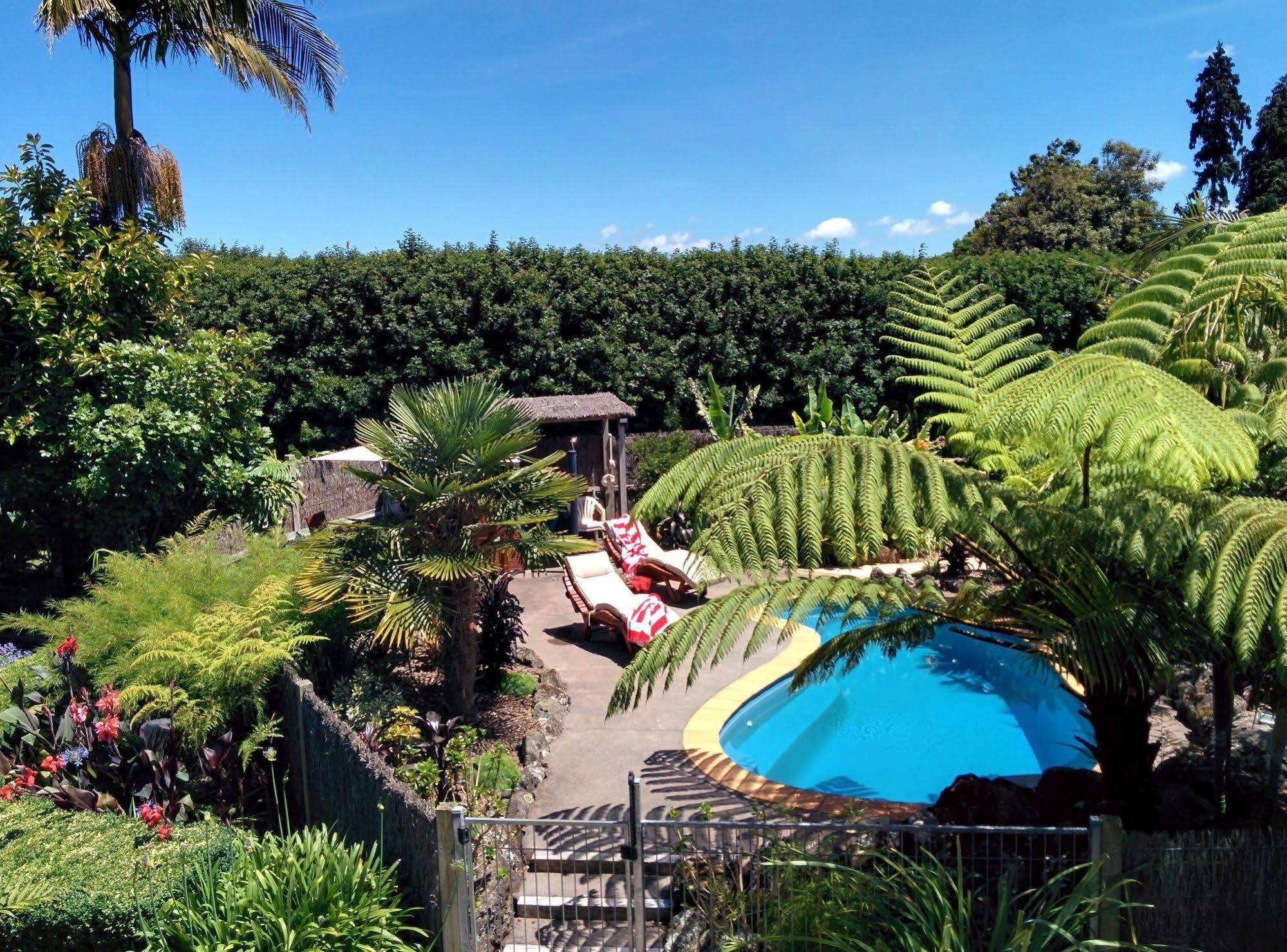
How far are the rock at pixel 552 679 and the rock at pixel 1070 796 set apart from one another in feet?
16.5

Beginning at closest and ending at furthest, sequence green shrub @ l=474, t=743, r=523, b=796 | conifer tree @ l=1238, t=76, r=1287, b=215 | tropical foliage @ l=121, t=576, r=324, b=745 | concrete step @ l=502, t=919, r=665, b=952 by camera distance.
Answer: concrete step @ l=502, t=919, r=665, b=952, tropical foliage @ l=121, t=576, r=324, b=745, green shrub @ l=474, t=743, r=523, b=796, conifer tree @ l=1238, t=76, r=1287, b=215

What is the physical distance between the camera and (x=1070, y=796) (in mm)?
6395

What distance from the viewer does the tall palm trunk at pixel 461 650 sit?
8.46m

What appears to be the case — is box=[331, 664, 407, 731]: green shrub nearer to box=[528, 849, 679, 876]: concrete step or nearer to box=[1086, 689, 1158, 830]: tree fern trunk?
box=[528, 849, 679, 876]: concrete step

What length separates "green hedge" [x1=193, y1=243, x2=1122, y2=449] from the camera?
1980 cm

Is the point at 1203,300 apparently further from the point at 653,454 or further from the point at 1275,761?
the point at 653,454

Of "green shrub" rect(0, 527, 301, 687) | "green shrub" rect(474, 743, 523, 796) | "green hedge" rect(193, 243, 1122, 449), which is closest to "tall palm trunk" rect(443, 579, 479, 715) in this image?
"green shrub" rect(474, 743, 523, 796)

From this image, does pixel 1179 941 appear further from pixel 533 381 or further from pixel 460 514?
pixel 533 381

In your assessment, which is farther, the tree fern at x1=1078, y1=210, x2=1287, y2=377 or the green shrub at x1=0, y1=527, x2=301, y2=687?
the green shrub at x1=0, y1=527, x2=301, y2=687

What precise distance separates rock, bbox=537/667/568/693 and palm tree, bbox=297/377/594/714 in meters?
1.53

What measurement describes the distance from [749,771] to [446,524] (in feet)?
11.1

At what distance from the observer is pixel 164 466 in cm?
1055

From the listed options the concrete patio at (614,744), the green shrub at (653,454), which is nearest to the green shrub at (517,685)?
the concrete patio at (614,744)

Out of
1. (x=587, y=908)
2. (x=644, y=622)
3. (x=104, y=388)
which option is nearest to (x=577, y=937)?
(x=587, y=908)
